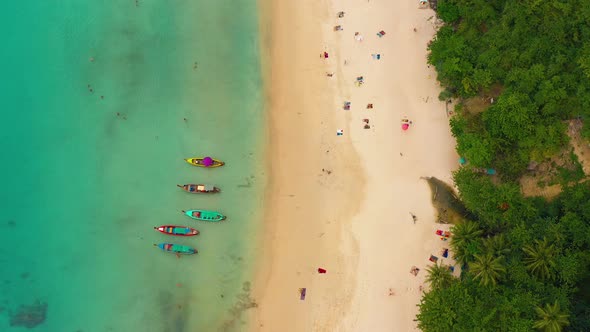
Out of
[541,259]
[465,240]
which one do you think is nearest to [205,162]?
[465,240]

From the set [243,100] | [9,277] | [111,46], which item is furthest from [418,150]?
[9,277]

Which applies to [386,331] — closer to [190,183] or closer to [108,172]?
[190,183]

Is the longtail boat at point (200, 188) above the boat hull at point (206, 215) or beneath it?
above

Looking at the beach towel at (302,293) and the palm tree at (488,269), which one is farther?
the beach towel at (302,293)

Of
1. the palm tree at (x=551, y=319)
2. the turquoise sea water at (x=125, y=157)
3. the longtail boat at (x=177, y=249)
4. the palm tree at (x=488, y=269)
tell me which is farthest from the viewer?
the longtail boat at (x=177, y=249)

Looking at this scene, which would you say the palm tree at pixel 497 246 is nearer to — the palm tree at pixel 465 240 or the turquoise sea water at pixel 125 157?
the palm tree at pixel 465 240

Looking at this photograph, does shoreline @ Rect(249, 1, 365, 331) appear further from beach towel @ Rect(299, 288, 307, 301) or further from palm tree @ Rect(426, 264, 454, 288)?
palm tree @ Rect(426, 264, 454, 288)

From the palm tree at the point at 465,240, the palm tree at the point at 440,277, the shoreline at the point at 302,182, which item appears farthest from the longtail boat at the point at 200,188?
the palm tree at the point at 465,240
